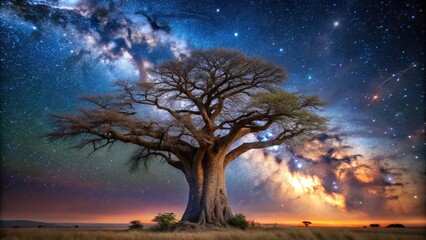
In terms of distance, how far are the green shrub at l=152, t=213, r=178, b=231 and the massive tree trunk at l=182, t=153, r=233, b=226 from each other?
1803 millimetres

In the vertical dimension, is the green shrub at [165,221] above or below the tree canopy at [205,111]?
below

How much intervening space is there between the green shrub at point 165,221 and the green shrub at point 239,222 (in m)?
3.49

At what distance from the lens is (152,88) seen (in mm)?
22188

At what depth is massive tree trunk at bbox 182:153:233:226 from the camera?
2105 cm

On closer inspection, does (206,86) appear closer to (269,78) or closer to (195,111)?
(195,111)

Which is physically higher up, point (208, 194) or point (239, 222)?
point (208, 194)

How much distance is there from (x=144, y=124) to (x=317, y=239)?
10.3 metres

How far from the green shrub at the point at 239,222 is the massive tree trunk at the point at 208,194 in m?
0.40

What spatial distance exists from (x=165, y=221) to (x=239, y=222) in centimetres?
419

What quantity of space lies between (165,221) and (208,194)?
3.34 m

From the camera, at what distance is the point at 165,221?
63.0 ft

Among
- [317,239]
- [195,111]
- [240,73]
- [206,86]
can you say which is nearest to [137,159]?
[195,111]

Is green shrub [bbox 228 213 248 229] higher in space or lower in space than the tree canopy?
lower

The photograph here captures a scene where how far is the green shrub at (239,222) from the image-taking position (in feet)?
68.0
